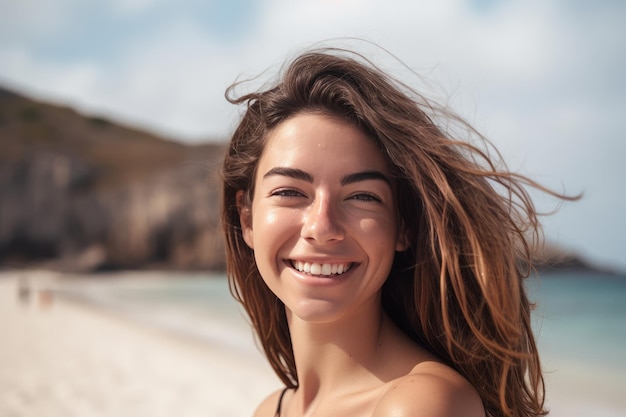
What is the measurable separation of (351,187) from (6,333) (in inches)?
456

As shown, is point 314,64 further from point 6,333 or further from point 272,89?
point 6,333

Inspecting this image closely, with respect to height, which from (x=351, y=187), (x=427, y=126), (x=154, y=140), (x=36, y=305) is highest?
(x=154, y=140)

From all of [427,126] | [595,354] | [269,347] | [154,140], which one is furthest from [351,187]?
[154,140]

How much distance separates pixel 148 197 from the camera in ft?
125

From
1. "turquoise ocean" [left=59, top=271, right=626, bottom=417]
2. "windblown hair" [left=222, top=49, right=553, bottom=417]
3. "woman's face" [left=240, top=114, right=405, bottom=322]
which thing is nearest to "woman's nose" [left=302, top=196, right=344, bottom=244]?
"woman's face" [left=240, top=114, right=405, bottom=322]

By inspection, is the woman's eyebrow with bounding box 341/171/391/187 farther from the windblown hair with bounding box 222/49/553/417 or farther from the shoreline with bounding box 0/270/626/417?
the shoreline with bounding box 0/270/626/417

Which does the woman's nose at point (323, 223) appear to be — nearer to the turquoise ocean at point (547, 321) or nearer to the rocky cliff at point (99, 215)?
the turquoise ocean at point (547, 321)

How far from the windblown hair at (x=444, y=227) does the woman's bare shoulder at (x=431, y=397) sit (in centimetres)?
10

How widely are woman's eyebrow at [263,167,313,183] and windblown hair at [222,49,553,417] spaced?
0.20 m

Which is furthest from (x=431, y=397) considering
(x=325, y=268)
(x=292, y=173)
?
(x=292, y=173)

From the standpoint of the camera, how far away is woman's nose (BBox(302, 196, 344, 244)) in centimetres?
207

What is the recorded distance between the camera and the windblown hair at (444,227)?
2043mm

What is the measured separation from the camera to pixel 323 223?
2.07 m

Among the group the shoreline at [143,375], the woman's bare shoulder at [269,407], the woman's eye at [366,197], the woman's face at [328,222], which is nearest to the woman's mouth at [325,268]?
the woman's face at [328,222]
